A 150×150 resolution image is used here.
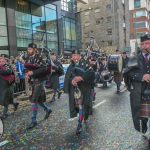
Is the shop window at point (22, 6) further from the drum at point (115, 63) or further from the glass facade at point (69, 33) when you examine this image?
the drum at point (115, 63)

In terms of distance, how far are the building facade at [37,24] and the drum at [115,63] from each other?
15.6 ft

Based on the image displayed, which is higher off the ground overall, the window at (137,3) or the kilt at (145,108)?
the window at (137,3)

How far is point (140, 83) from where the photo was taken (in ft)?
17.0

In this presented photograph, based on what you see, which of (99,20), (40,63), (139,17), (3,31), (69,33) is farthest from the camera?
(139,17)

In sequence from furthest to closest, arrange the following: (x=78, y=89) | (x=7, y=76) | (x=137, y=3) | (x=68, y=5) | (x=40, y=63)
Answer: (x=137, y=3)
(x=68, y=5)
(x=7, y=76)
(x=40, y=63)
(x=78, y=89)

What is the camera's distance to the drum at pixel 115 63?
13.5 meters

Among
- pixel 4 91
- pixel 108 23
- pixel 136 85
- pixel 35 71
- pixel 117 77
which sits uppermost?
pixel 108 23

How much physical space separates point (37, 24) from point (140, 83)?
20746mm

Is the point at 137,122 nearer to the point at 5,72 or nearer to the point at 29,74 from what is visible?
the point at 29,74

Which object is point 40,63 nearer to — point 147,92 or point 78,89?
point 78,89

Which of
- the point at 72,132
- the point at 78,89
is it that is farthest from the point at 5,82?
the point at 72,132

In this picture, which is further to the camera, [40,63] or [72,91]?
[40,63]

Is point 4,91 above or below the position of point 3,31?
below

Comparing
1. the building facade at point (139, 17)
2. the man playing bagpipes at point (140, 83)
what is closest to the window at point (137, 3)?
the building facade at point (139, 17)
